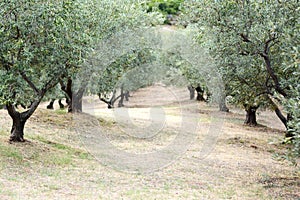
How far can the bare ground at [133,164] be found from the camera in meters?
12.8

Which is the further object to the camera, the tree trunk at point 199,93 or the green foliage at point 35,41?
the tree trunk at point 199,93

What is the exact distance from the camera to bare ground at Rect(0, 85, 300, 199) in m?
12.8

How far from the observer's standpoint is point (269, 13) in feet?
49.4

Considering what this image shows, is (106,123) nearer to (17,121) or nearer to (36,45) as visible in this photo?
(17,121)

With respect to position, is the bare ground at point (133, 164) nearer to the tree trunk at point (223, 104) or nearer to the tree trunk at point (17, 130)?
the tree trunk at point (17, 130)

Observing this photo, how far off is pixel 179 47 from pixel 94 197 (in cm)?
3692

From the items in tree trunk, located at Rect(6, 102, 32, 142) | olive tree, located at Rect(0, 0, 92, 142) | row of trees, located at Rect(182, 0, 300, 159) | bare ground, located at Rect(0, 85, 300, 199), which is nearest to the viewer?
bare ground, located at Rect(0, 85, 300, 199)

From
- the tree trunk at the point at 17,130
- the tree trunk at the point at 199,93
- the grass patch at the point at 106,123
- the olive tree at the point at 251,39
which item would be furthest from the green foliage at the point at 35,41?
the tree trunk at the point at 199,93

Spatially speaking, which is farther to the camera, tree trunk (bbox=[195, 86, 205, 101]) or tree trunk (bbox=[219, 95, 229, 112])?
tree trunk (bbox=[195, 86, 205, 101])

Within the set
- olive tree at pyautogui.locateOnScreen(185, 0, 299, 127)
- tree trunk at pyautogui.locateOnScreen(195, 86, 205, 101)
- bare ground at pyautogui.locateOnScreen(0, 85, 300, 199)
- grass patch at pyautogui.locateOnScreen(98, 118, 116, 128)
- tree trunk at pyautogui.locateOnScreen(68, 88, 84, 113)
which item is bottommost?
bare ground at pyautogui.locateOnScreen(0, 85, 300, 199)

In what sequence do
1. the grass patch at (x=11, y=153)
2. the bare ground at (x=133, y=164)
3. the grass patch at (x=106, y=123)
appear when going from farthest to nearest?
the grass patch at (x=106, y=123) → the grass patch at (x=11, y=153) → the bare ground at (x=133, y=164)

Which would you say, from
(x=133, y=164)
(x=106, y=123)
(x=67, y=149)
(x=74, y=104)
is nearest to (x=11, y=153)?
(x=67, y=149)

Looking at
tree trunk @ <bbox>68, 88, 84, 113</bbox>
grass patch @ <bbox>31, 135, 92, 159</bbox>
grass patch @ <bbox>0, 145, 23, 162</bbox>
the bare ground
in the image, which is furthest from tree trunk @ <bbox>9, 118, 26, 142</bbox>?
tree trunk @ <bbox>68, 88, 84, 113</bbox>

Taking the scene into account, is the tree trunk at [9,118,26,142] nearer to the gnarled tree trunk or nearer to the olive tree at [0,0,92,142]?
the gnarled tree trunk
